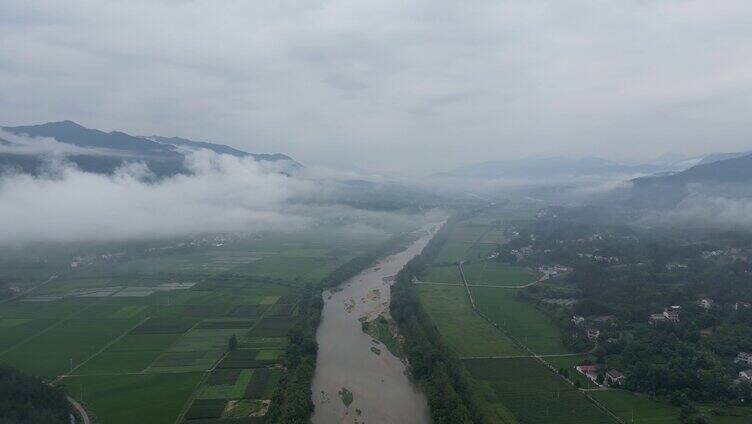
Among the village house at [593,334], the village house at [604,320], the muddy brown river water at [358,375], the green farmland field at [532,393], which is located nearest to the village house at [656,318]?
the village house at [604,320]

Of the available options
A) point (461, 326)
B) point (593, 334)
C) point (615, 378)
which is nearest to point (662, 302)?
point (593, 334)

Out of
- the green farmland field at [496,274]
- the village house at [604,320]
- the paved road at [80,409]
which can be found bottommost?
the paved road at [80,409]

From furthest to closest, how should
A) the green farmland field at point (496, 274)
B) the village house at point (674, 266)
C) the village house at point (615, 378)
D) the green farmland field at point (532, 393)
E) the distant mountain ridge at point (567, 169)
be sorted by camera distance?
the distant mountain ridge at point (567, 169), the village house at point (674, 266), the green farmland field at point (496, 274), the village house at point (615, 378), the green farmland field at point (532, 393)

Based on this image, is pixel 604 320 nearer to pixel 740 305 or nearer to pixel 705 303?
pixel 705 303

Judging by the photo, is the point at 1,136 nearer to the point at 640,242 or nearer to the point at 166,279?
the point at 166,279

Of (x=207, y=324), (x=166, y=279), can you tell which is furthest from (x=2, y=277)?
(x=207, y=324)

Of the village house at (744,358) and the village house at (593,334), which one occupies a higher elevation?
the village house at (744,358)

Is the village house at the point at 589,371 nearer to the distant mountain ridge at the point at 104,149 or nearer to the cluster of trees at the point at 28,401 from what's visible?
the cluster of trees at the point at 28,401

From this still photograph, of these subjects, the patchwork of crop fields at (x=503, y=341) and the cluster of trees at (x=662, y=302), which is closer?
the patchwork of crop fields at (x=503, y=341)
